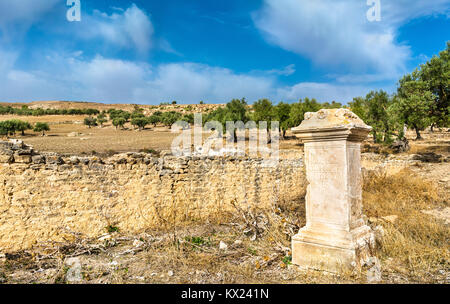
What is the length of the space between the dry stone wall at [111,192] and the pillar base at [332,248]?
103 inches

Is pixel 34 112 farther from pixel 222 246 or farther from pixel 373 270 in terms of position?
pixel 373 270

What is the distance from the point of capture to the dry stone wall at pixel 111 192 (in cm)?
542

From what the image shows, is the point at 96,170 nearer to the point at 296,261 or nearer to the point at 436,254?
the point at 296,261

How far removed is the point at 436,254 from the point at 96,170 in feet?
19.5

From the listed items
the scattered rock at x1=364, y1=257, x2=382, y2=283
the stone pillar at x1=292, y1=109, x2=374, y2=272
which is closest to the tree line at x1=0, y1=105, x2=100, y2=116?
the stone pillar at x1=292, y1=109, x2=374, y2=272

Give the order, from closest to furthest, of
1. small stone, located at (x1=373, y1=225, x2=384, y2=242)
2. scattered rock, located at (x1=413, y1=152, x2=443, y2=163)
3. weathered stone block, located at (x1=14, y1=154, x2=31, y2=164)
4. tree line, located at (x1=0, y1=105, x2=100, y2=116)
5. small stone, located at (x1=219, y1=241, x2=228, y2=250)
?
small stone, located at (x1=373, y1=225, x2=384, y2=242) < small stone, located at (x1=219, y1=241, x2=228, y2=250) < weathered stone block, located at (x1=14, y1=154, x2=31, y2=164) < scattered rock, located at (x1=413, y1=152, x2=443, y2=163) < tree line, located at (x1=0, y1=105, x2=100, y2=116)

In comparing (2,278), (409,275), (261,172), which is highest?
(261,172)

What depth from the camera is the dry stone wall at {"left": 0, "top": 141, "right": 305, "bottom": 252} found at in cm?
542

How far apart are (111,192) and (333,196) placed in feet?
15.2

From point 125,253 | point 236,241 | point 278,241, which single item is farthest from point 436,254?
point 125,253

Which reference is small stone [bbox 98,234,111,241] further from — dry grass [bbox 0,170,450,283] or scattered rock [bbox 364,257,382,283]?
scattered rock [bbox 364,257,382,283]

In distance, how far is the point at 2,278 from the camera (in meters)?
4.06

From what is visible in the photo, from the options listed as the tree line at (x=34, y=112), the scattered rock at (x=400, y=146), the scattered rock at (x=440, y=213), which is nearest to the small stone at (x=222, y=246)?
the scattered rock at (x=440, y=213)

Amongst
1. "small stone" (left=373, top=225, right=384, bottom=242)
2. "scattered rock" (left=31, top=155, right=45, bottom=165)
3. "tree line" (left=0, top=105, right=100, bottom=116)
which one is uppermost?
"tree line" (left=0, top=105, right=100, bottom=116)
